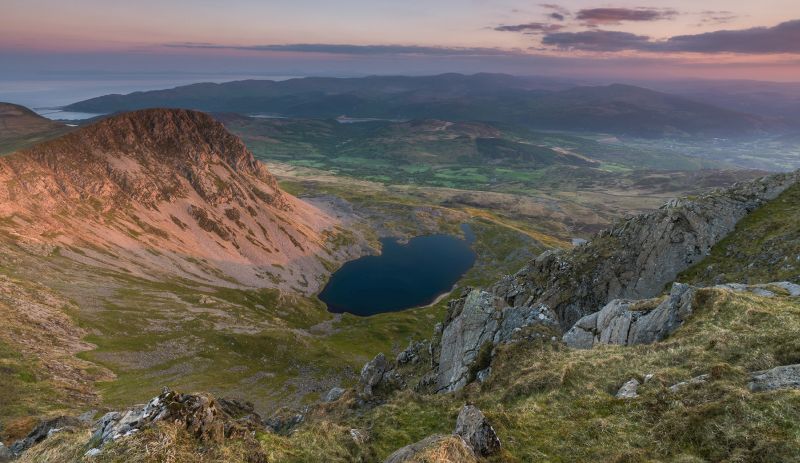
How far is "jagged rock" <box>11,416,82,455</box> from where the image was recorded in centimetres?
3566

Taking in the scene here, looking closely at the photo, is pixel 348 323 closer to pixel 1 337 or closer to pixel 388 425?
pixel 1 337

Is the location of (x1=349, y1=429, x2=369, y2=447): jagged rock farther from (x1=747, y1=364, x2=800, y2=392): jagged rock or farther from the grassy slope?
(x1=747, y1=364, x2=800, y2=392): jagged rock

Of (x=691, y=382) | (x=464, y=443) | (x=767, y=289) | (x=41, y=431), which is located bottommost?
(x=41, y=431)

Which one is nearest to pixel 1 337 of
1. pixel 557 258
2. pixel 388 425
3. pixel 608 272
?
pixel 388 425

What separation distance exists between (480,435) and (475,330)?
25665 millimetres

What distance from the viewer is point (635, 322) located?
135 feet

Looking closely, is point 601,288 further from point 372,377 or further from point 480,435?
point 480,435

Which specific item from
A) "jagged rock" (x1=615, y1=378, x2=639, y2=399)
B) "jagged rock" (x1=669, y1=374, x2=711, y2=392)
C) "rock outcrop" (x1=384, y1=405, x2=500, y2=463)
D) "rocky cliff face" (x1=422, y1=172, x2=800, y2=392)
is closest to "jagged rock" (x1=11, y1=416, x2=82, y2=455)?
"rock outcrop" (x1=384, y1=405, x2=500, y2=463)

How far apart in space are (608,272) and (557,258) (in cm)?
955

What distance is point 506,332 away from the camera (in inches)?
1774

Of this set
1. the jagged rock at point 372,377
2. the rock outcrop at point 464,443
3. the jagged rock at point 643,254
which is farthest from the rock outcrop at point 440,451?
the jagged rock at point 643,254

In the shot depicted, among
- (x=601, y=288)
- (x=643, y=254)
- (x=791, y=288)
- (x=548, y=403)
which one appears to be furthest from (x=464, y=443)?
(x=643, y=254)

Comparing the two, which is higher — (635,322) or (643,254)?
(635,322)

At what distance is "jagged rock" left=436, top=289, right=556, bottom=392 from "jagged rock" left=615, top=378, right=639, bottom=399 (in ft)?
43.6
